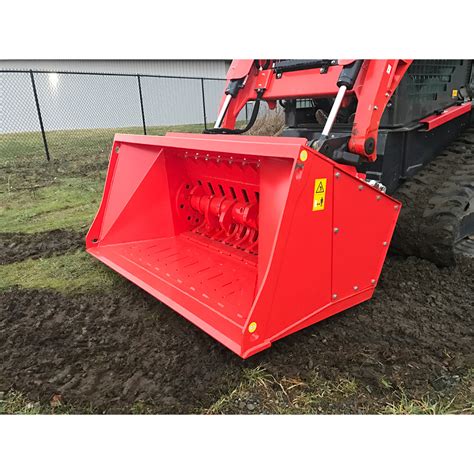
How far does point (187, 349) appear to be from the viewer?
2.42 m

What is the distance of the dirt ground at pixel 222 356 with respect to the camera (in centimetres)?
207

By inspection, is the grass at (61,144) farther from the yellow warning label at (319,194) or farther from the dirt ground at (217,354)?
the yellow warning label at (319,194)

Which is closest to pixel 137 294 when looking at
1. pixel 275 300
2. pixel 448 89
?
pixel 275 300

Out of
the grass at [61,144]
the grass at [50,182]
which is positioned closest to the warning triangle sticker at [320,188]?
the grass at [50,182]

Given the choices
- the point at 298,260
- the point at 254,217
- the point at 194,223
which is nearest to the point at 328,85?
the point at 254,217

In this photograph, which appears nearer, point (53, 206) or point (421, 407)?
point (421, 407)

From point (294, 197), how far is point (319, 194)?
0.19m

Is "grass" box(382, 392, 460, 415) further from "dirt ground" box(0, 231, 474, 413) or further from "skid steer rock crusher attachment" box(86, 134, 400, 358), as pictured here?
"skid steer rock crusher attachment" box(86, 134, 400, 358)

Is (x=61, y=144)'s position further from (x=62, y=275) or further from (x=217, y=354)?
(x=217, y=354)

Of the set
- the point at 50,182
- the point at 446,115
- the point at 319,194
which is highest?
the point at 446,115

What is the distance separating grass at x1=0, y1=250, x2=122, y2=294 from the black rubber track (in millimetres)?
2337

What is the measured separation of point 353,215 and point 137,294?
168cm

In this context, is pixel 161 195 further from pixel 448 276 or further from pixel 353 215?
pixel 448 276

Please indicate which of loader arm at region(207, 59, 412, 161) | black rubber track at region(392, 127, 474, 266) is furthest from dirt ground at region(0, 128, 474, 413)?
loader arm at region(207, 59, 412, 161)
